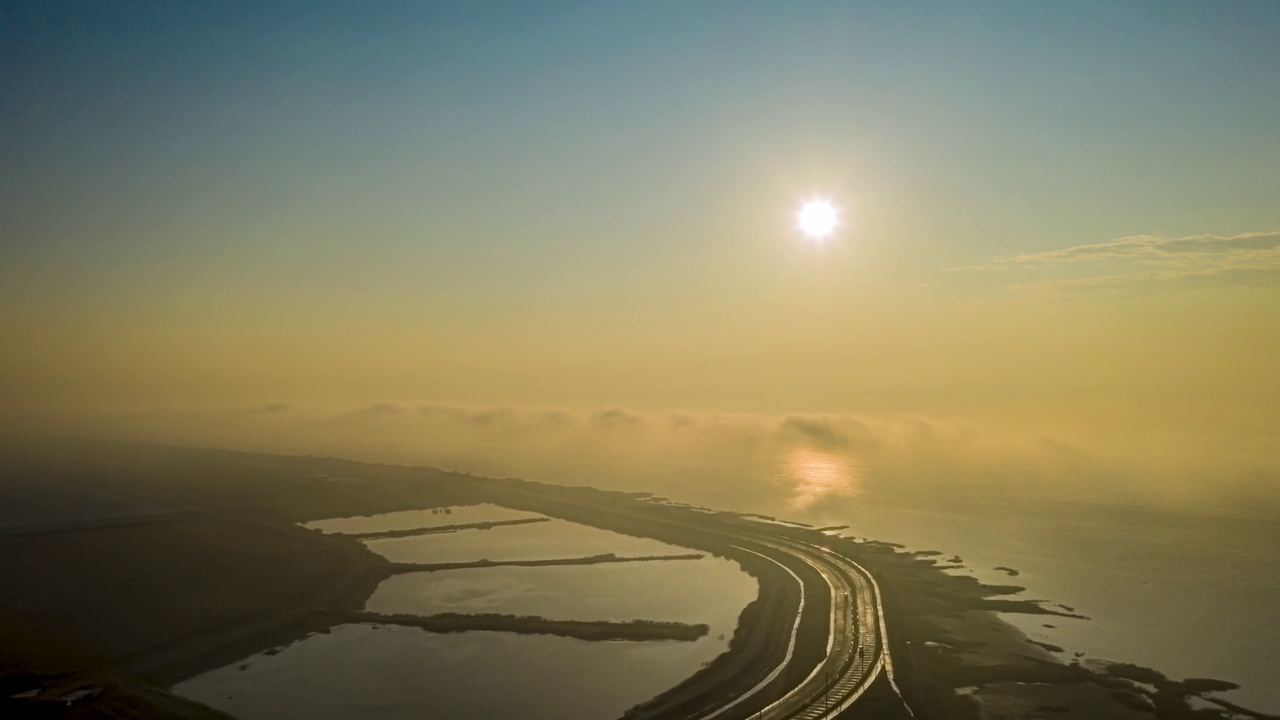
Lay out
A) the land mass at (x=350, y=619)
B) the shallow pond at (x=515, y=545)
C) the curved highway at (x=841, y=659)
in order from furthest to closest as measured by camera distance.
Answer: the shallow pond at (x=515, y=545) < the land mass at (x=350, y=619) < the curved highway at (x=841, y=659)

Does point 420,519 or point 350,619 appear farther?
point 420,519

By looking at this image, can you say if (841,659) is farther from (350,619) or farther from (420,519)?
(420,519)

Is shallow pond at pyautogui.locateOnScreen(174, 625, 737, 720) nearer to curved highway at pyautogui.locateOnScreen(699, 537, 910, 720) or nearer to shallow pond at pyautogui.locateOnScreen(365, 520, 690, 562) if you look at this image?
curved highway at pyautogui.locateOnScreen(699, 537, 910, 720)

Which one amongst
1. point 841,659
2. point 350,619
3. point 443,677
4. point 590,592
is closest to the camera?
point 443,677

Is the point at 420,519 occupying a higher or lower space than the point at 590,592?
higher

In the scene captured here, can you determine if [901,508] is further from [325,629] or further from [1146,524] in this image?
[325,629]

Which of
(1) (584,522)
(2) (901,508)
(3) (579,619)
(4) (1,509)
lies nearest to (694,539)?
(1) (584,522)

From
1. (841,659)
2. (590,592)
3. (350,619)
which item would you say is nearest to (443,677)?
(350,619)

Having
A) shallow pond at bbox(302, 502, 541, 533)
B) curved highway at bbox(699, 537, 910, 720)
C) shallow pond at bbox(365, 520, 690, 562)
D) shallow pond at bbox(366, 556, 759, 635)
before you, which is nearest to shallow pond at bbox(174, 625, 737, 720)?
shallow pond at bbox(366, 556, 759, 635)

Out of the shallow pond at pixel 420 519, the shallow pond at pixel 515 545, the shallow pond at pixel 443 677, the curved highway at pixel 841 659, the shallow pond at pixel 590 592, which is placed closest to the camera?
the shallow pond at pixel 443 677

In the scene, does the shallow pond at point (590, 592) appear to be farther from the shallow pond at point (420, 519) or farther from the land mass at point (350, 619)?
the shallow pond at point (420, 519)

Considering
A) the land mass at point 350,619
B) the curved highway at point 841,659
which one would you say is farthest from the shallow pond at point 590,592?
the curved highway at point 841,659
